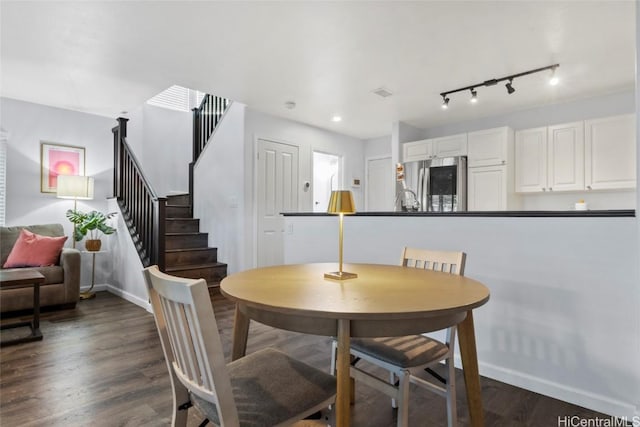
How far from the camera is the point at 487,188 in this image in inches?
170

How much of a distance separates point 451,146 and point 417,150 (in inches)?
19.5

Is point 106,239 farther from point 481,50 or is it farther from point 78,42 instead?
point 481,50

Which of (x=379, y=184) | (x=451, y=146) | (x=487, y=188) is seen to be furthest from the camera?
(x=379, y=184)

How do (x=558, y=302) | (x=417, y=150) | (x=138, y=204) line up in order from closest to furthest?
(x=558, y=302) < (x=138, y=204) < (x=417, y=150)

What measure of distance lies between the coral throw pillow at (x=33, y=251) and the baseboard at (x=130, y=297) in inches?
33.0

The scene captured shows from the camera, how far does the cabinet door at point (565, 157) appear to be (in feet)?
12.5

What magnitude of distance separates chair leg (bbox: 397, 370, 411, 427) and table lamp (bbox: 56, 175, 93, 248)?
14.7 ft

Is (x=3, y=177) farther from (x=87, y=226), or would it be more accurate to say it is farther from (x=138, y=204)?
(x=138, y=204)

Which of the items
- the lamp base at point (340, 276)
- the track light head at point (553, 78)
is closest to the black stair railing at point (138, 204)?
the lamp base at point (340, 276)

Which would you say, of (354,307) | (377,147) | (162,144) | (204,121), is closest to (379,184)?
(377,147)

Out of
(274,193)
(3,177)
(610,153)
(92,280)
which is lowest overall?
(92,280)

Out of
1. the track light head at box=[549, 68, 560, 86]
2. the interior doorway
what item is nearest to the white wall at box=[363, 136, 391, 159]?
the interior doorway

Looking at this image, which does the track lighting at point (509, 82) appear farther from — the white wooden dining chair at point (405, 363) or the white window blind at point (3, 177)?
the white window blind at point (3, 177)

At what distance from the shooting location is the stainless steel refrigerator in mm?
4523
